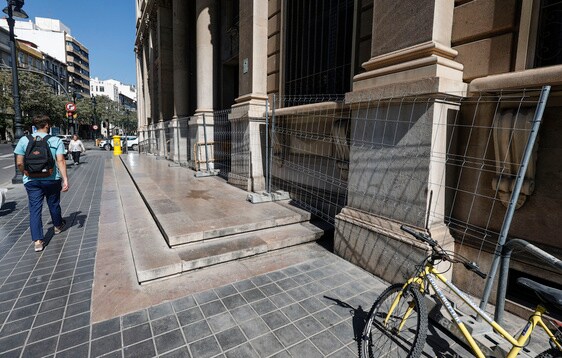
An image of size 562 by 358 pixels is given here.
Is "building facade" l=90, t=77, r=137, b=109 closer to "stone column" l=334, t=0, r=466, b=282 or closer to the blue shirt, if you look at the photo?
the blue shirt

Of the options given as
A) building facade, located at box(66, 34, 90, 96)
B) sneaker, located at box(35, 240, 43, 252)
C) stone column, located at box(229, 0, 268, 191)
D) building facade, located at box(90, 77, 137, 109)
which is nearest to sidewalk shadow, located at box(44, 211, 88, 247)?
sneaker, located at box(35, 240, 43, 252)

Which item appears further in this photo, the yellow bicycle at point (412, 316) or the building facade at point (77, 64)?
the building facade at point (77, 64)

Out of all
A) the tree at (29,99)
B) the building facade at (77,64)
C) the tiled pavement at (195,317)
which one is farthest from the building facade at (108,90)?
the tiled pavement at (195,317)

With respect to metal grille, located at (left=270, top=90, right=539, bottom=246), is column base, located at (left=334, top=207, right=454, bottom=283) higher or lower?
lower

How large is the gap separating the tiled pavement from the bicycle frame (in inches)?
24.0

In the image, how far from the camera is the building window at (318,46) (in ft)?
18.9

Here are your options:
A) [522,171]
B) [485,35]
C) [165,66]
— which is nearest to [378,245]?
[522,171]

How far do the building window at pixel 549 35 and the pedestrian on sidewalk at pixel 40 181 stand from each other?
6309mm

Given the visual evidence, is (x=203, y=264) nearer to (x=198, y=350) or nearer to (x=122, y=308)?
(x=122, y=308)

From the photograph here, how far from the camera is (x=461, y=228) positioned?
3596 mm

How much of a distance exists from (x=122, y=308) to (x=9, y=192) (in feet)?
27.0

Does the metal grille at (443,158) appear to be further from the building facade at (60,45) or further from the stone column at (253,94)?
the building facade at (60,45)

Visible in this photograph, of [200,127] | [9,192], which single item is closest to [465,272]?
[200,127]

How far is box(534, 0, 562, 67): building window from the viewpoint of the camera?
9.84 ft
